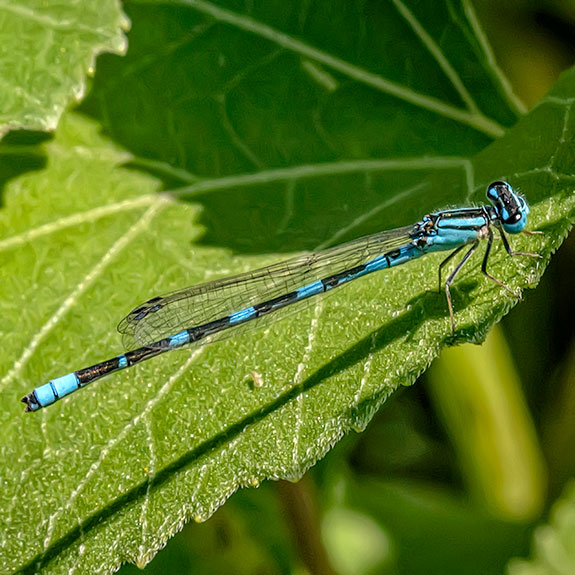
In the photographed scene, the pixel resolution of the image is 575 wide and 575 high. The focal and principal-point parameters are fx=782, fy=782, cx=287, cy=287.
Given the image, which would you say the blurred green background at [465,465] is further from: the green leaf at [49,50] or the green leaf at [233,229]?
the green leaf at [49,50]

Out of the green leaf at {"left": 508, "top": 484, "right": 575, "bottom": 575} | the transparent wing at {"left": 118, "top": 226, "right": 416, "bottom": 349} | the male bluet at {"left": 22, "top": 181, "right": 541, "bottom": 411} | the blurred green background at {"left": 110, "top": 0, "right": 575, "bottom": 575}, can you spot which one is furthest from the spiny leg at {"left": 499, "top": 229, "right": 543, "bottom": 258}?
the green leaf at {"left": 508, "top": 484, "right": 575, "bottom": 575}

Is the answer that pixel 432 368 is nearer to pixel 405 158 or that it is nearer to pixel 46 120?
Result: pixel 405 158

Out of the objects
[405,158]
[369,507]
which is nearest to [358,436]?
[369,507]

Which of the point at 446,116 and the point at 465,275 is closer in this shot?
the point at 465,275

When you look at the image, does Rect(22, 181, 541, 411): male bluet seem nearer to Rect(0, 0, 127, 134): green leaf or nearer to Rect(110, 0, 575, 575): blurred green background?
Rect(0, 0, 127, 134): green leaf

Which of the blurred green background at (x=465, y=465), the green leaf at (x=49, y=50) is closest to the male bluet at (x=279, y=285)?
the green leaf at (x=49, y=50)

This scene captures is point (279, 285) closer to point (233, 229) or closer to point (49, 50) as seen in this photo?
point (233, 229)

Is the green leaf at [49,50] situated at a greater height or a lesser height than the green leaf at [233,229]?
greater
